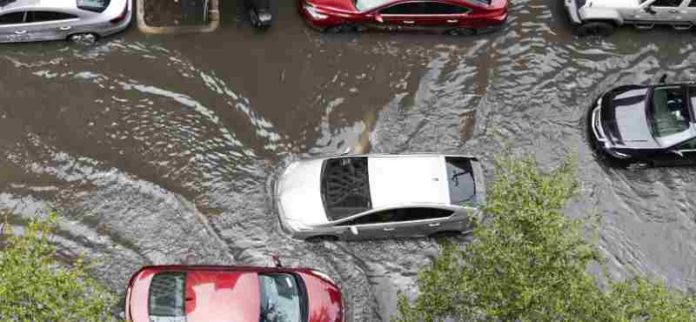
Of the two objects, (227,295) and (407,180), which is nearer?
(227,295)

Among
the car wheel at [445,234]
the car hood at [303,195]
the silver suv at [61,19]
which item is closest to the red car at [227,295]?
the car hood at [303,195]

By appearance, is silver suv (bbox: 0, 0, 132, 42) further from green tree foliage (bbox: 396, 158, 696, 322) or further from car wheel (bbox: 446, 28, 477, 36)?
green tree foliage (bbox: 396, 158, 696, 322)

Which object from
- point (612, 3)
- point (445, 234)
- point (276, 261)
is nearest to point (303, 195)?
point (276, 261)

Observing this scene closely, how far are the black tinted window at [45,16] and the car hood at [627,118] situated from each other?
995 centimetres

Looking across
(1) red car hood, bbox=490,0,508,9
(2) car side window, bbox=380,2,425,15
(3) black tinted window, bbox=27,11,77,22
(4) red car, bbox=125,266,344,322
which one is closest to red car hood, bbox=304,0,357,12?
(2) car side window, bbox=380,2,425,15

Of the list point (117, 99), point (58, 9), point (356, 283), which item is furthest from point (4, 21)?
point (356, 283)

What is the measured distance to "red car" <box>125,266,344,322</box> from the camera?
1178 cm

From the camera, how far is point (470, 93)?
15758 mm

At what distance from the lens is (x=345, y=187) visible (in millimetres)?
13547

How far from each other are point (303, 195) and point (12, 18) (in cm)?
617

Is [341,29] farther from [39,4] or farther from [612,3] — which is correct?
[39,4]

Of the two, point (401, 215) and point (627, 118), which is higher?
point (627, 118)

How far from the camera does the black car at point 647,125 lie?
48.2 feet

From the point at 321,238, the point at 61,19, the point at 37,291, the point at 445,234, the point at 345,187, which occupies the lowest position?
the point at 445,234
